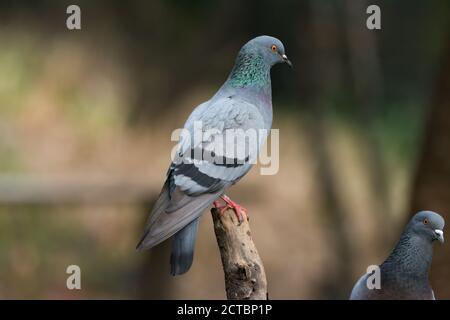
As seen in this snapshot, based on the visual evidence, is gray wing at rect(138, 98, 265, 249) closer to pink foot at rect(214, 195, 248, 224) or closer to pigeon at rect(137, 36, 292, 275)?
pigeon at rect(137, 36, 292, 275)

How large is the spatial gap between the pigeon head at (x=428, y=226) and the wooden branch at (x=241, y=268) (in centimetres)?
91

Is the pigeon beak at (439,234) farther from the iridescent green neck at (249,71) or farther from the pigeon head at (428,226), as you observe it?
the iridescent green neck at (249,71)

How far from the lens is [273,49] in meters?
4.92

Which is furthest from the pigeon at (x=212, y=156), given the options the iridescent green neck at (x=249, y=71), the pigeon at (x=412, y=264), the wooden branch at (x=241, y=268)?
the pigeon at (x=412, y=264)

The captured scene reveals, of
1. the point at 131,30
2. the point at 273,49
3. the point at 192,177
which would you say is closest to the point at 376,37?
the point at 131,30

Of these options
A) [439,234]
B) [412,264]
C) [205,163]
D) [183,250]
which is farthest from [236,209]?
[439,234]

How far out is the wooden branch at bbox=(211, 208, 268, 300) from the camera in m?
4.37

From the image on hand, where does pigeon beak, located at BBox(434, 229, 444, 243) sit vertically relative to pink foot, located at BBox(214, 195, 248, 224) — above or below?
below

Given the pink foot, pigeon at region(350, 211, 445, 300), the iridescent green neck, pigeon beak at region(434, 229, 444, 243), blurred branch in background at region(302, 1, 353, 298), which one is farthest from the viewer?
blurred branch in background at region(302, 1, 353, 298)

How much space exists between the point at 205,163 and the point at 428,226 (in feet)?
4.27

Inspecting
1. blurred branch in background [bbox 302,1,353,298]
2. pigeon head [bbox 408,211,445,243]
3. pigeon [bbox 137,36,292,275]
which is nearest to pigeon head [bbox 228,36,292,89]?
pigeon [bbox 137,36,292,275]

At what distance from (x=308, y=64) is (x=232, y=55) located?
2101 millimetres
